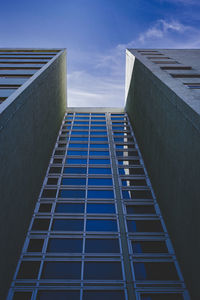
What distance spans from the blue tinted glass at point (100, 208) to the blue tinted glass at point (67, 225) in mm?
1216

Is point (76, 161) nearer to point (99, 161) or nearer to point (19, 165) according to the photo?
point (99, 161)

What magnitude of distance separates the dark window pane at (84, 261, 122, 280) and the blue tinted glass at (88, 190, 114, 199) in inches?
198

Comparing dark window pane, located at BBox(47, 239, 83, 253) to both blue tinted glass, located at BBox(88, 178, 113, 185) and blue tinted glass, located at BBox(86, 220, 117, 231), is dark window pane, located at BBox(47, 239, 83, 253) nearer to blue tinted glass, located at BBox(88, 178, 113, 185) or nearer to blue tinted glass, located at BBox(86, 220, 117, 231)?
blue tinted glass, located at BBox(86, 220, 117, 231)

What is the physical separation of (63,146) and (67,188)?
693 cm

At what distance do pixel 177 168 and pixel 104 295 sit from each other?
686 cm

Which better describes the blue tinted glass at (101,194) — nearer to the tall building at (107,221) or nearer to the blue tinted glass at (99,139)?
the tall building at (107,221)

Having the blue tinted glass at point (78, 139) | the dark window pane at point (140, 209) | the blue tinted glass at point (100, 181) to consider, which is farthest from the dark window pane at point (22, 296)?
the blue tinted glass at point (78, 139)

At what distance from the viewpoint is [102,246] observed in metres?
12.3

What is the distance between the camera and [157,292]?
1009 cm

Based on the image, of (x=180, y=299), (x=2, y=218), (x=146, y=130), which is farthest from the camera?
(x=146, y=130)

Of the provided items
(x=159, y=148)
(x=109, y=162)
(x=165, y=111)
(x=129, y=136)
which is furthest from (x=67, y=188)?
(x=129, y=136)

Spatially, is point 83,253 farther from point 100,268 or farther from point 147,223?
point 147,223

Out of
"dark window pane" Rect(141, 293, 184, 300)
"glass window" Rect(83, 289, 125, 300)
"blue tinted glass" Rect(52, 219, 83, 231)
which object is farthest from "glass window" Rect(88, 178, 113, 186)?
"dark window pane" Rect(141, 293, 184, 300)

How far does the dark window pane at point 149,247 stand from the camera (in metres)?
12.1
